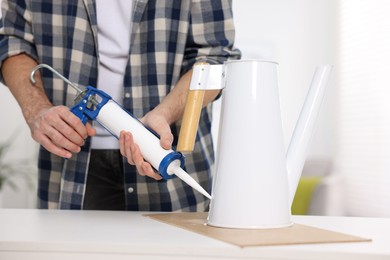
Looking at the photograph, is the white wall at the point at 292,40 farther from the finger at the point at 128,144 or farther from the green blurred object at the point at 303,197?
the finger at the point at 128,144

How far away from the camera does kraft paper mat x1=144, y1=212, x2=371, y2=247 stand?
636 millimetres

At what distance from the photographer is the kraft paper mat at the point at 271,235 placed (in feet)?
2.09

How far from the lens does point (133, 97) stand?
1.18 m

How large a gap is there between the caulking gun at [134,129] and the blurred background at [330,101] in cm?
244

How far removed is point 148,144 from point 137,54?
411 millimetres

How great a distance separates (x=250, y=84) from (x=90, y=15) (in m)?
0.54

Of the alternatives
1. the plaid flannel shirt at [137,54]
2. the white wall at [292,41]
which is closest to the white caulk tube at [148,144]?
the plaid flannel shirt at [137,54]

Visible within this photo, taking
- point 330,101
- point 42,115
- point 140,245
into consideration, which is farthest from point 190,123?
point 330,101

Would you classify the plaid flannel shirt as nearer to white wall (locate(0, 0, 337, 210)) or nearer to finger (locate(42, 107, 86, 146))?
finger (locate(42, 107, 86, 146))

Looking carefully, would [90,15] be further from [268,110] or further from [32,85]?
[268,110]

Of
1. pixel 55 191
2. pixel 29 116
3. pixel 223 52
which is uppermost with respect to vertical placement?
pixel 223 52

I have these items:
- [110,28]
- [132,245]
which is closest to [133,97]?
[110,28]

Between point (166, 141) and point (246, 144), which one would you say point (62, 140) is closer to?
point (166, 141)

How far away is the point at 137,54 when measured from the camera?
119cm
